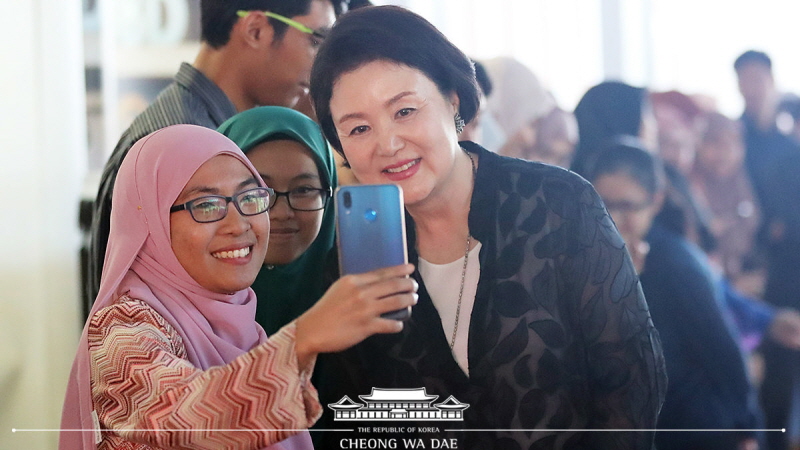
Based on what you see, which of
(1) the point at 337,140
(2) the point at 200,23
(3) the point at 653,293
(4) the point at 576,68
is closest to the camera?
(1) the point at 337,140

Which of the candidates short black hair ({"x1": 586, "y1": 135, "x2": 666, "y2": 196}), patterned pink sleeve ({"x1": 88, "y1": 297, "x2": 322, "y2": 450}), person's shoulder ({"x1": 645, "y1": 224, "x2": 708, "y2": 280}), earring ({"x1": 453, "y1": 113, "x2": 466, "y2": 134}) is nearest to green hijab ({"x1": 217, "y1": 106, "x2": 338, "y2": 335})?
earring ({"x1": 453, "y1": 113, "x2": 466, "y2": 134})

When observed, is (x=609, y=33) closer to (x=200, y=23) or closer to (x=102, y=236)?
(x=200, y=23)

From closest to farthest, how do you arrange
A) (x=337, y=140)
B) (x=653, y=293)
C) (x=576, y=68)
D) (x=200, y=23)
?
(x=337, y=140) < (x=653, y=293) < (x=576, y=68) < (x=200, y=23)

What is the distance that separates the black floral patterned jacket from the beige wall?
700mm

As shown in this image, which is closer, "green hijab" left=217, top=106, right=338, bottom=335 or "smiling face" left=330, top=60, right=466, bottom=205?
"smiling face" left=330, top=60, right=466, bottom=205

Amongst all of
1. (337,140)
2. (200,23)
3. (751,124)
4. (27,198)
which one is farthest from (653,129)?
(27,198)

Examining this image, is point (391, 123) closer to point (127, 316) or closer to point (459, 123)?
point (459, 123)

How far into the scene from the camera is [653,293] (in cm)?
142

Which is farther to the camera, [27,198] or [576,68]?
[27,198]

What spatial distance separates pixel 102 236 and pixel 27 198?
0.29 metres

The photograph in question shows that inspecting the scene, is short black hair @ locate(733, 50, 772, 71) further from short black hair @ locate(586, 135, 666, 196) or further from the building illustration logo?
the building illustration logo

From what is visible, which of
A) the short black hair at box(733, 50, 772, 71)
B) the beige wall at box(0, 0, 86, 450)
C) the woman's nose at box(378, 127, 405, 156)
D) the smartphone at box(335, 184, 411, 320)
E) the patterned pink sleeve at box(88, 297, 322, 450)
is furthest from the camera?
the beige wall at box(0, 0, 86, 450)

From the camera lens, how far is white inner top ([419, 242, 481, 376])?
1296mm

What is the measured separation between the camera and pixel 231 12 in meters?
1.57
